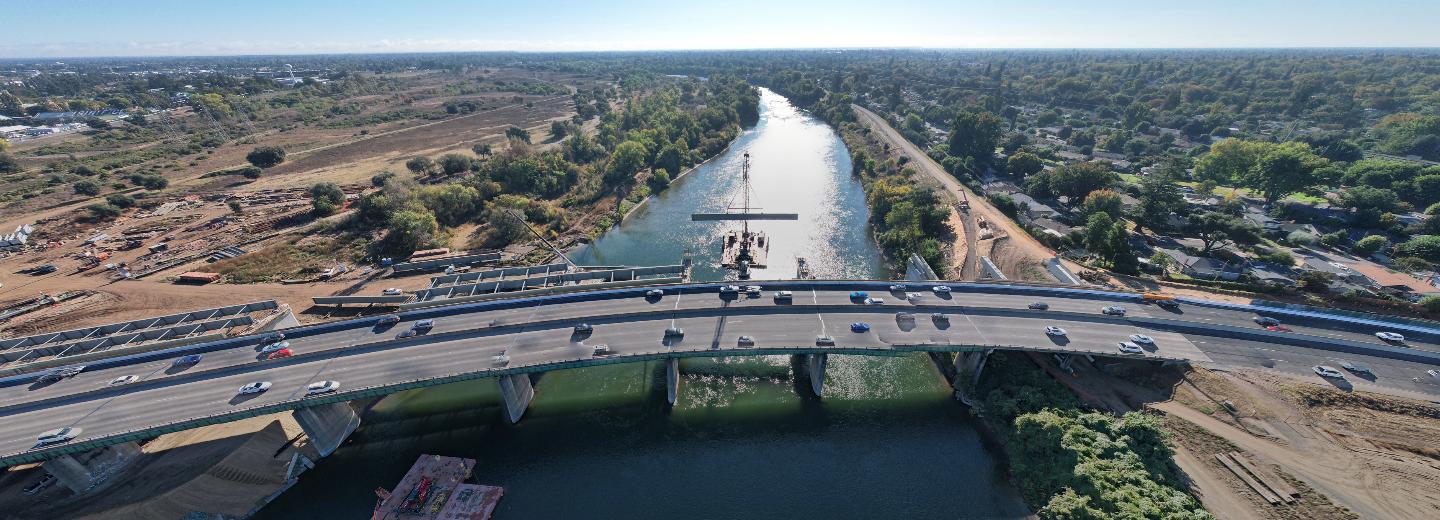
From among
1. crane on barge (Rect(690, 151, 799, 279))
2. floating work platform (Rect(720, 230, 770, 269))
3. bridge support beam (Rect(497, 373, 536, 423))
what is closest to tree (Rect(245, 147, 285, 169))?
crane on barge (Rect(690, 151, 799, 279))

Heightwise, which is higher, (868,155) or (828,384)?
(868,155)

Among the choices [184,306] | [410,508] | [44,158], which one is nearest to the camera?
[410,508]

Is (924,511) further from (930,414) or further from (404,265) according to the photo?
(404,265)

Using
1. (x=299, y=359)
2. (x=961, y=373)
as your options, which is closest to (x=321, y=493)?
(x=299, y=359)

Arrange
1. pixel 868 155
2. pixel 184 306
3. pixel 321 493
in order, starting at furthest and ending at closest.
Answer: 1. pixel 868 155
2. pixel 184 306
3. pixel 321 493

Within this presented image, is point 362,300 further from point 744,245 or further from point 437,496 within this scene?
point 744,245
